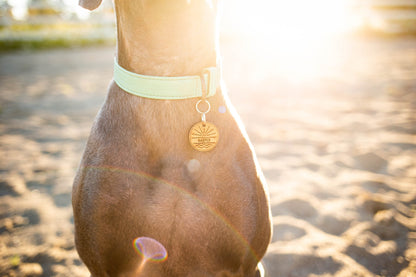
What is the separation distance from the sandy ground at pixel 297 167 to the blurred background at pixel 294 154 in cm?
1

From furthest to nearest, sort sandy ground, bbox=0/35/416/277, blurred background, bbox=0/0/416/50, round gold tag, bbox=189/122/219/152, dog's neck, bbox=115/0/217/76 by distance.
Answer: blurred background, bbox=0/0/416/50, sandy ground, bbox=0/35/416/277, round gold tag, bbox=189/122/219/152, dog's neck, bbox=115/0/217/76

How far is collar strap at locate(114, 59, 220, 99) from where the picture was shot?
5.40 ft

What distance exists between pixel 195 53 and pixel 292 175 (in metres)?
2.79

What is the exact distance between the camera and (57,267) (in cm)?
272

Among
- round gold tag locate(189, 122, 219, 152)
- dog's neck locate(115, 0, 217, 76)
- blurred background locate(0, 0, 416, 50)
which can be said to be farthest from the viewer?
blurred background locate(0, 0, 416, 50)

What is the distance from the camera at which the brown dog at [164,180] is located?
1671mm

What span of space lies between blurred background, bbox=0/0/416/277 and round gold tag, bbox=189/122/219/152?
2.75ft

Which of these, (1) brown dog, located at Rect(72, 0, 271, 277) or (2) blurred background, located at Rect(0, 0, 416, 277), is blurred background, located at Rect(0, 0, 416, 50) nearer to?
(2) blurred background, located at Rect(0, 0, 416, 277)

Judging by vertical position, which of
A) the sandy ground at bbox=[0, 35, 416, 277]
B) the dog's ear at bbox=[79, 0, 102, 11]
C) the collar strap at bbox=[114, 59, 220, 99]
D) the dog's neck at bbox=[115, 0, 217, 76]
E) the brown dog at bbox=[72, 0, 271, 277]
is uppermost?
Answer: the dog's ear at bbox=[79, 0, 102, 11]

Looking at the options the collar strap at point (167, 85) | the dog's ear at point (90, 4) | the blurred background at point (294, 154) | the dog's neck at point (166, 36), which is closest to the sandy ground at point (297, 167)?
the blurred background at point (294, 154)

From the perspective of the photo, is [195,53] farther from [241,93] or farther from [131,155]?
[241,93]

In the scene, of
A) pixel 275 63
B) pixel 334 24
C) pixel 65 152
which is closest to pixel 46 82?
pixel 65 152

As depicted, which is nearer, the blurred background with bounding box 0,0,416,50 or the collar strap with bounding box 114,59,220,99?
the collar strap with bounding box 114,59,220,99

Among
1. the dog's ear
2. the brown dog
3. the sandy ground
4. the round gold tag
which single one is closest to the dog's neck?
the brown dog
